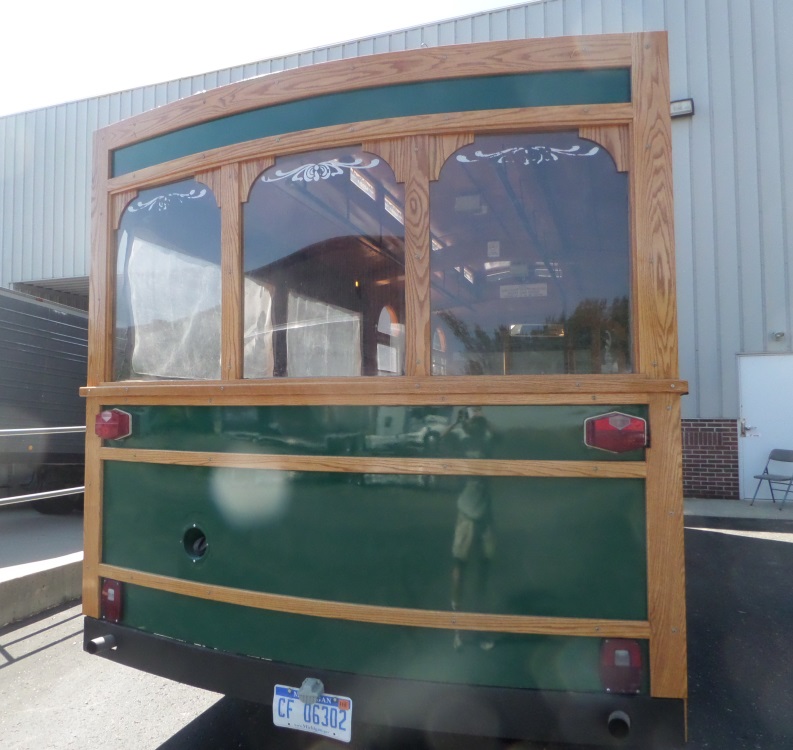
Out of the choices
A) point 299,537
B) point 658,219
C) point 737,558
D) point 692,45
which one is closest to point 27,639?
point 299,537

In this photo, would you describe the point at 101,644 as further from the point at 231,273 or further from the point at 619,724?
the point at 619,724

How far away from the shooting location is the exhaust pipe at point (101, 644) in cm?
273

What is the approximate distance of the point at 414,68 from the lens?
7.86 feet

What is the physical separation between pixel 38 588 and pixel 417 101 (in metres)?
4.24

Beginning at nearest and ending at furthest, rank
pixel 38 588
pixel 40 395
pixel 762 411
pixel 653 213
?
pixel 653 213 → pixel 38 588 → pixel 40 395 → pixel 762 411

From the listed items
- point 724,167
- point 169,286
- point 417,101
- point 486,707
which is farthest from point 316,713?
point 724,167

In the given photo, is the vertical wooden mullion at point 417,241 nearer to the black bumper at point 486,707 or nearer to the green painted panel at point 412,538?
the green painted panel at point 412,538

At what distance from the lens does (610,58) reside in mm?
2248

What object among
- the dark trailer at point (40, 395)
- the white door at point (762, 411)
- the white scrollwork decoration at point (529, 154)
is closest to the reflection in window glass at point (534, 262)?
the white scrollwork decoration at point (529, 154)

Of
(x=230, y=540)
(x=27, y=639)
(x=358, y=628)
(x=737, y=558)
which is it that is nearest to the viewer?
(x=358, y=628)

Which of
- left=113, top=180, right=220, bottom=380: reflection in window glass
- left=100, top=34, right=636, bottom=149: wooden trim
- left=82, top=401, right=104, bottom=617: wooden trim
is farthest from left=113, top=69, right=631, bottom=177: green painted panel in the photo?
left=82, top=401, right=104, bottom=617: wooden trim

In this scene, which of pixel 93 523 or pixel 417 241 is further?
pixel 93 523

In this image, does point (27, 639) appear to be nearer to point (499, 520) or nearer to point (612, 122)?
point (499, 520)

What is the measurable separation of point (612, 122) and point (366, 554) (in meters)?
1.69
